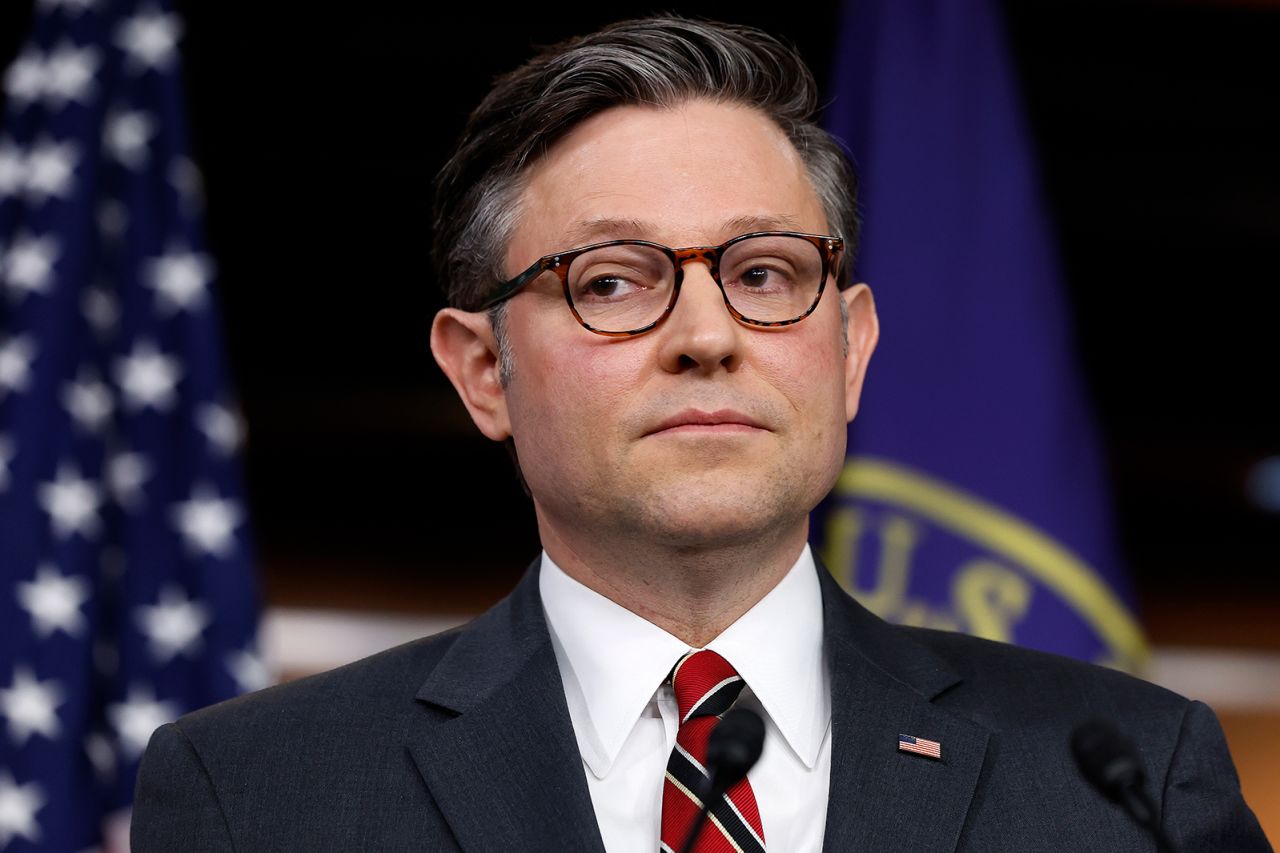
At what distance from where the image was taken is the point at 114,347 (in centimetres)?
257

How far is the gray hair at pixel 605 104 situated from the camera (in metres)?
1.67

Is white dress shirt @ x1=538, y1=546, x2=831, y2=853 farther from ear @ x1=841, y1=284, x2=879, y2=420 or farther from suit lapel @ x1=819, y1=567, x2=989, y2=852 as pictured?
ear @ x1=841, y1=284, x2=879, y2=420

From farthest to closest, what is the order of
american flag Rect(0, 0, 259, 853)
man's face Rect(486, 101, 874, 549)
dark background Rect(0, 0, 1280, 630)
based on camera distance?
dark background Rect(0, 0, 1280, 630) < american flag Rect(0, 0, 259, 853) < man's face Rect(486, 101, 874, 549)

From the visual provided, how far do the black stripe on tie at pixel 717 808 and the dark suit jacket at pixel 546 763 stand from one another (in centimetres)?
9

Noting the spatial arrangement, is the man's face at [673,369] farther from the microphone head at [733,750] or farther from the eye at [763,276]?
the microphone head at [733,750]

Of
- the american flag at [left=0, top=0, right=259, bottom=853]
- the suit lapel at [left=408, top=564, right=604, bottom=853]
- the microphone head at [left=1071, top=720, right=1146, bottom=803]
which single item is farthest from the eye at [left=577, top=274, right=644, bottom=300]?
the american flag at [left=0, top=0, right=259, bottom=853]

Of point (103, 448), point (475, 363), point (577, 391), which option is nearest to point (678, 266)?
point (577, 391)

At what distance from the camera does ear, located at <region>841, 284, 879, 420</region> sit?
1780 mm

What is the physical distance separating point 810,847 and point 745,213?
683 mm

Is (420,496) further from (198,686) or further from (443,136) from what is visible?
(198,686)

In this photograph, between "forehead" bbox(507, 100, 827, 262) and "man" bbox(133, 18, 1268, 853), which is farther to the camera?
"forehead" bbox(507, 100, 827, 262)

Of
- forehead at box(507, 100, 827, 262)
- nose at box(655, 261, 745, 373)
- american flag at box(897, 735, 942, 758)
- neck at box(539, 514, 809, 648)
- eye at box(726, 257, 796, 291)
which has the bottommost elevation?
american flag at box(897, 735, 942, 758)

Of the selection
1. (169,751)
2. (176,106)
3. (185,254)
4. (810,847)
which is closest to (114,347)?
(185,254)

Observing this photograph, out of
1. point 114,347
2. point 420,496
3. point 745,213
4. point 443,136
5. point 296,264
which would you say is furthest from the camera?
point 420,496
